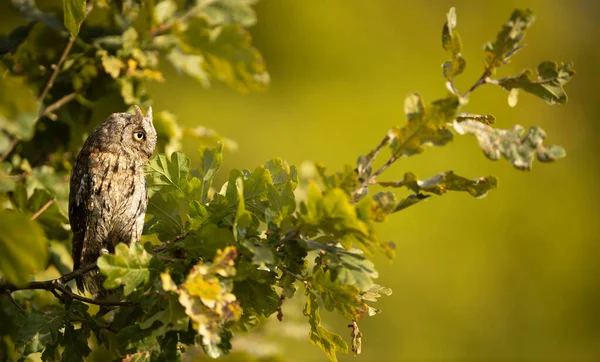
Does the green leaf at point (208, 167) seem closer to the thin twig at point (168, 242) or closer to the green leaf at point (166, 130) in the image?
the thin twig at point (168, 242)

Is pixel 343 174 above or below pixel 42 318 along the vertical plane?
above

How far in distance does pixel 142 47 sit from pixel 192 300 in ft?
2.58

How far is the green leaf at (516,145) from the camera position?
2.45ft

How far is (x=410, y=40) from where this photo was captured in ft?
12.3

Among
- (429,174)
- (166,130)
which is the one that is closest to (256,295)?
(166,130)

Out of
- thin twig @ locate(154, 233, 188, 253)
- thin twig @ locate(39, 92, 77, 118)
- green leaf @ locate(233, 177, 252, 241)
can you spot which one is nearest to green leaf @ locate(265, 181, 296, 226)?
green leaf @ locate(233, 177, 252, 241)

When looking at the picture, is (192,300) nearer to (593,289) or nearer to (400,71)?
(400,71)

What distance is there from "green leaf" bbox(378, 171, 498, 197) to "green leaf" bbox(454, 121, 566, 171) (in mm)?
41

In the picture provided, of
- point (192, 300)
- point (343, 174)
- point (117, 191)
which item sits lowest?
point (192, 300)

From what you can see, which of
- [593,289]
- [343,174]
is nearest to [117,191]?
[343,174]

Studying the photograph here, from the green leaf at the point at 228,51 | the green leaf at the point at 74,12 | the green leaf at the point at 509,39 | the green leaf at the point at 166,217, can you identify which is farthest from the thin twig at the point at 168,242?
the green leaf at the point at 228,51

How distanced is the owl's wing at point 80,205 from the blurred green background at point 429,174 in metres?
1.73

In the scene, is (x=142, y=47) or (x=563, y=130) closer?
(x=142, y=47)

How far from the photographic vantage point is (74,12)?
35.0 inches
